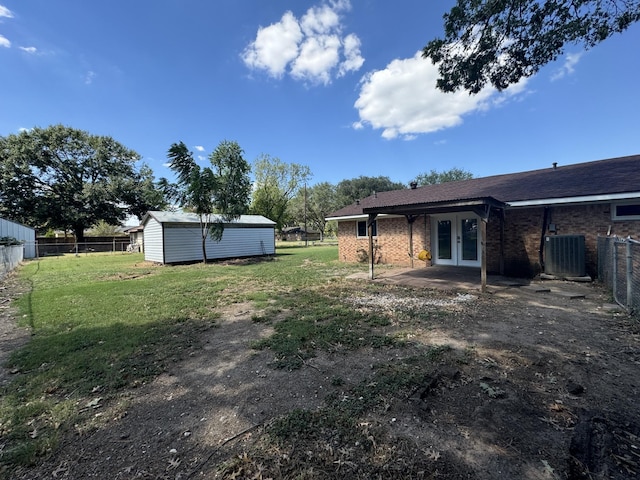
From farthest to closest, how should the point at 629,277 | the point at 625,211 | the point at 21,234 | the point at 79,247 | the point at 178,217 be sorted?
1. the point at 79,247
2. the point at 21,234
3. the point at 178,217
4. the point at 625,211
5. the point at 629,277

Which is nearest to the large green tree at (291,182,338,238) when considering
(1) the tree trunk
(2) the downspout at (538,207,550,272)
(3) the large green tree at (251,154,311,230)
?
(3) the large green tree at (251,154,311,230)

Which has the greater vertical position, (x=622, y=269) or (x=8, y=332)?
(x=622, y=269)

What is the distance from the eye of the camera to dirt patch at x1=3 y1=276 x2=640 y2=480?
195 cm

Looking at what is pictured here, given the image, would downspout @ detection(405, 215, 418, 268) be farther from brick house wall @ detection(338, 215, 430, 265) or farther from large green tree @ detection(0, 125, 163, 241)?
large green tree @ detection(0, 125, 163, 241)

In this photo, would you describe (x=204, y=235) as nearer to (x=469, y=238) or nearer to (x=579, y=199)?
(x=469, y=238)

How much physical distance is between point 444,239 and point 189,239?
44.5 ft

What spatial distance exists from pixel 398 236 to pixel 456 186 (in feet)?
12.7

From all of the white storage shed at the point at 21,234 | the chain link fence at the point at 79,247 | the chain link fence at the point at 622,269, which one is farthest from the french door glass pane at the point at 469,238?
the chain link fence at the point at 79,247

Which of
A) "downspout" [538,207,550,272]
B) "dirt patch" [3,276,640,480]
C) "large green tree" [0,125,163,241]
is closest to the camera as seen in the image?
"dirt patch" [3,276,640,480]

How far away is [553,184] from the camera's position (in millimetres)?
9516

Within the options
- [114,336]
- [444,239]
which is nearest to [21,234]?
[114,336]

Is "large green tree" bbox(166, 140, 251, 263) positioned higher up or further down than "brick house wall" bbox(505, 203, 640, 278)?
higher up

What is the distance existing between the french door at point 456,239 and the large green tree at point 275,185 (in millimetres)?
21849

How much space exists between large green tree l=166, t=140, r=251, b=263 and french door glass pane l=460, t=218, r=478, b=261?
10.8m
